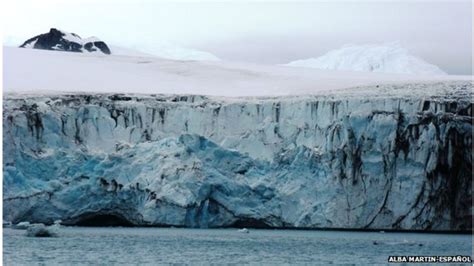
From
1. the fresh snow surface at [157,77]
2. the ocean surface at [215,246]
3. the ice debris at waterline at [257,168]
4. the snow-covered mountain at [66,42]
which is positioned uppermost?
the snow-covered mountain at [66,42]

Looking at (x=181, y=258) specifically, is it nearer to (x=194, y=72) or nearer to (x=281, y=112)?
(x=281, y=112)

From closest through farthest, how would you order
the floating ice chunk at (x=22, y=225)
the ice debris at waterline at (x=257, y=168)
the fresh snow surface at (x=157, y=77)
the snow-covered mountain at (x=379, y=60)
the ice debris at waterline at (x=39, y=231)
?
the ice debris at waterline at (x=39, y=231) < the floating ice chunk at (x=22, y=225) < the ice debris at waterline at (x=257, y=168) < the fresh snow surface at (x=157, y=77) < the snow-covered mountain at (x=379, y=60)

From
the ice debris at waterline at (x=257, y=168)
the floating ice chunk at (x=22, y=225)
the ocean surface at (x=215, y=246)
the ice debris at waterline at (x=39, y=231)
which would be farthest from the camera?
the ice debris at waterline at (x=257, y=168)

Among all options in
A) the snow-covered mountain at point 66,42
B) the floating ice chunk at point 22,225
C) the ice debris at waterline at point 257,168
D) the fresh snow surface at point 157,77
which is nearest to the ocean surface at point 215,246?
the floating ice chunk at point 22,225

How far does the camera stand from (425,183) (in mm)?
17266

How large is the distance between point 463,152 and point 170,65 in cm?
1003

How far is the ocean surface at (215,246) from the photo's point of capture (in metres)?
13.5

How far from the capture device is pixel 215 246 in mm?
15000

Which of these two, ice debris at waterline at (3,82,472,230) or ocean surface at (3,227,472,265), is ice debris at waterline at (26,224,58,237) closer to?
ocean surface at (3,227,472,265)

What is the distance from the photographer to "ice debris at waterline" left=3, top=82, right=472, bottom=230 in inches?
664

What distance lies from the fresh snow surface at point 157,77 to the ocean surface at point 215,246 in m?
4.23

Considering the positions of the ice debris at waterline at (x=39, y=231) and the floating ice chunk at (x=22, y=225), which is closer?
the ice debris at waterline at (x=39, y=231)

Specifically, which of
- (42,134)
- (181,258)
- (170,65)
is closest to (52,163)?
(42,134)

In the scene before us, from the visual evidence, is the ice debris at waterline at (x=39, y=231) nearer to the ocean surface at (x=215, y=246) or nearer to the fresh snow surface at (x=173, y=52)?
the ocean surface at (x=215, y=246)
